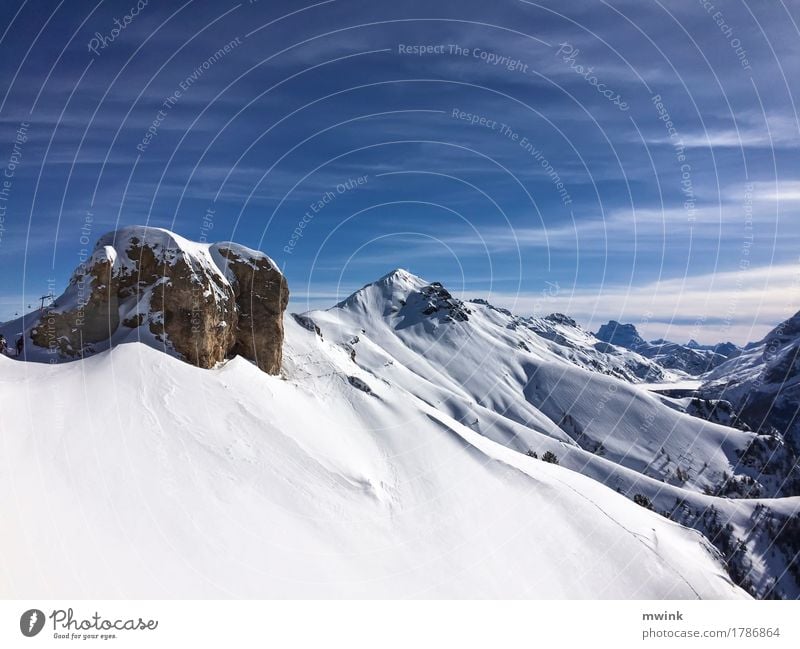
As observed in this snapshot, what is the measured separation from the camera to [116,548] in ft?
57.2

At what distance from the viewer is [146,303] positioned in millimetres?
38219

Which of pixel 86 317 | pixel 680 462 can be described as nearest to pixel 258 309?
pixel 86 317

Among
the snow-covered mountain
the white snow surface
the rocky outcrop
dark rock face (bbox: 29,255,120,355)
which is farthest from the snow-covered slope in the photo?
dark rock face (bbox: 29,255,120,355)

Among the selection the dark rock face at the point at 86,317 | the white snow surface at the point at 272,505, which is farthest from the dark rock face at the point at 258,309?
the dark rock face at the point at 86,317

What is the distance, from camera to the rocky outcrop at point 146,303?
117ft

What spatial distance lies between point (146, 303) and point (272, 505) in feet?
68.6

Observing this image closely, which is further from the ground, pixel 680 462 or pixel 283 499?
pixel 283 499

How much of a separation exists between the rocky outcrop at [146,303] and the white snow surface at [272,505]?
338 centimetres

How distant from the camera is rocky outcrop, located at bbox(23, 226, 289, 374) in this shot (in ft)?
117

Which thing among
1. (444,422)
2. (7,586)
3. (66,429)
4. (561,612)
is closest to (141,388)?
(66,429)

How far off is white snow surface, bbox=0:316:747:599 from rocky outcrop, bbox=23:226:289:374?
3.38 m

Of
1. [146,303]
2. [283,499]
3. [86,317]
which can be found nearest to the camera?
[283,499]

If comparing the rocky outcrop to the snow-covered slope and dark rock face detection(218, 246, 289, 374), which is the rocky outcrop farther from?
the snow-covered slope

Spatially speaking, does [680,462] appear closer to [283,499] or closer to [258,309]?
[258,309]
